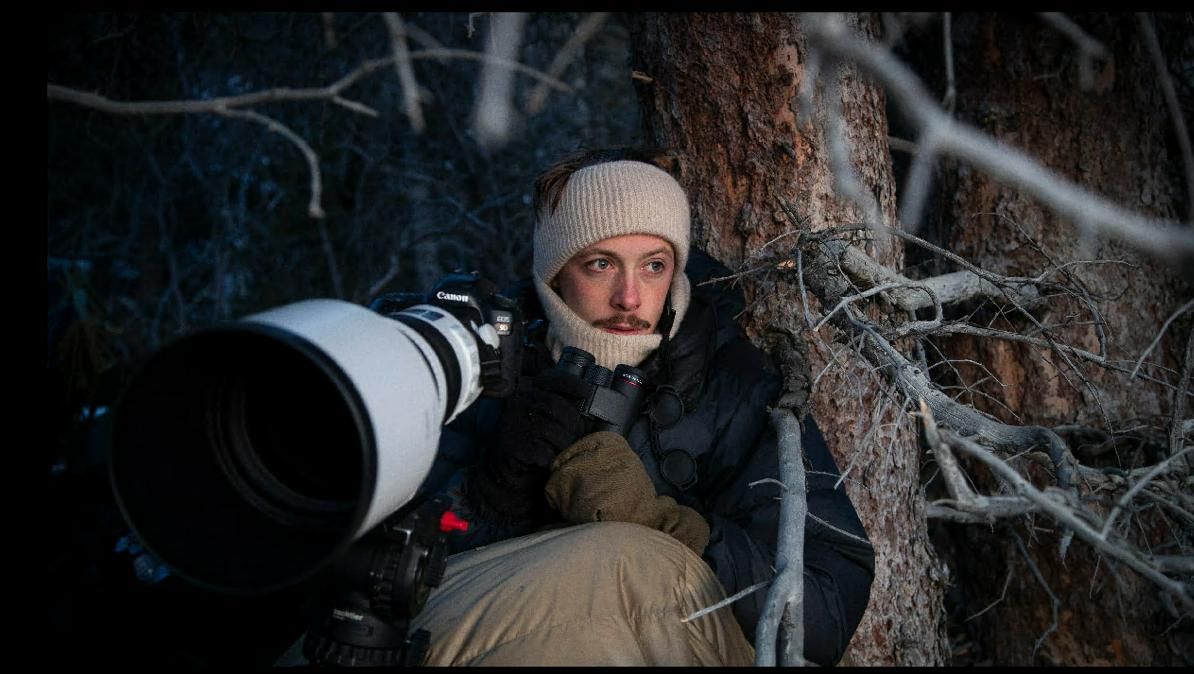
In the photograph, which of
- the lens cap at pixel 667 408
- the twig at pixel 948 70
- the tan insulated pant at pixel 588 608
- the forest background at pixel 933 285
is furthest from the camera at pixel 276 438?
the twig at pixel 948 70

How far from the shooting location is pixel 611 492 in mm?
1606

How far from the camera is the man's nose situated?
6.47 ft

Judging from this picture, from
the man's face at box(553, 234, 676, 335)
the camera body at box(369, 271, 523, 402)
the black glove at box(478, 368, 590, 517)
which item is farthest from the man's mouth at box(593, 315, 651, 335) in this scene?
the camera body at box(369, 271, 523, 402)

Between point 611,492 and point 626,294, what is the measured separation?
1.81ft

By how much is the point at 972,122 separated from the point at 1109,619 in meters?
1.42

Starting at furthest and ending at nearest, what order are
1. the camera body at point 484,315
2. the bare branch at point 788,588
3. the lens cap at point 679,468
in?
the lens cap at point 679,468
the camera body at point 484,315
the bare branch at point 788,588

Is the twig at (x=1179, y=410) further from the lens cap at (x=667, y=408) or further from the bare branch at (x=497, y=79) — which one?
the bare branch at (x=497, y=79)

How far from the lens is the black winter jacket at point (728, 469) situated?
64.3 inches

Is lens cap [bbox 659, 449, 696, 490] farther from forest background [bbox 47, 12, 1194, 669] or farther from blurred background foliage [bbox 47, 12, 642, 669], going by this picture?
blurred background foliage [bbox 47, 12, 642, 669]

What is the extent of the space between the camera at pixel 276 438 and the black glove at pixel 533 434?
A: 427 millimetres

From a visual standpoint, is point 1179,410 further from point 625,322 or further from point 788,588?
point 625,322

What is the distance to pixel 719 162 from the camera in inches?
87.3

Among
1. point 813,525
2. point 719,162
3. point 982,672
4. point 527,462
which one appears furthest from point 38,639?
point 982,672

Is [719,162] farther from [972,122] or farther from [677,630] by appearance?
[677,630]
